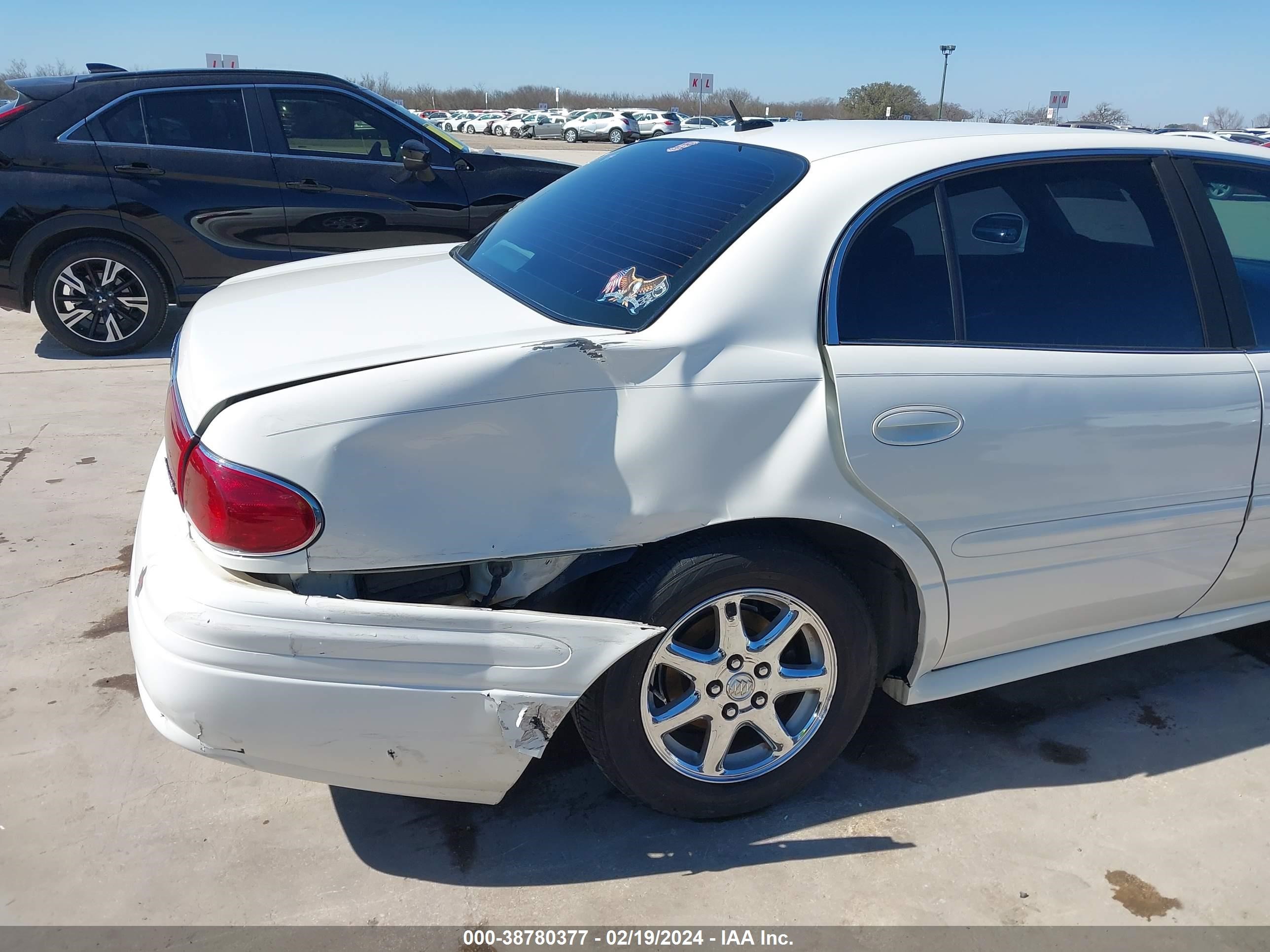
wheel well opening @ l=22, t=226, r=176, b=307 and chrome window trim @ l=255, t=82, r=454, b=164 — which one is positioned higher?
chrome window trim @ l=255, t=82, r=454, b=164

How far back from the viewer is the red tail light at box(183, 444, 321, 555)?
197 cm

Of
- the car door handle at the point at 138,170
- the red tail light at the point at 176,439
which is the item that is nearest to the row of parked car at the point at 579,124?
the car door handle at the point at 138,170

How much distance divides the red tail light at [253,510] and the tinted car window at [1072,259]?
5.22 feet

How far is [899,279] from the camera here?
243cm

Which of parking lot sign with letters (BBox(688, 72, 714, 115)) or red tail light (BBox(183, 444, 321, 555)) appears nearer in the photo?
red tail light (BBox(183, 444, 321, 555))

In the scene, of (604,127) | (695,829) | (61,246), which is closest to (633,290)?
(695,829)

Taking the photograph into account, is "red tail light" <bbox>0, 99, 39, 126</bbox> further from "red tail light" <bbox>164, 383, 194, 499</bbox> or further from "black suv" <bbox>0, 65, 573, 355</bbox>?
"red tail light" <bbox>164, 383, 194, 499</bbox>

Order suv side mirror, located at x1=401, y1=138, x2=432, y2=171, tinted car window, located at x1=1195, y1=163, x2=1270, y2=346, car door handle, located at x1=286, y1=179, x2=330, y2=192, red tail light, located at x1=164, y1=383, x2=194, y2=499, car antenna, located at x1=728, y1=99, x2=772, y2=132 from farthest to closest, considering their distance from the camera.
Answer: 1. car door handle, located at x1=286, y1=179, x2=330, y2=192
2. suv side mirror, located at x1=401, y1=138, x2=432, y2=171
3. car antenna, located at x1=728, y1=99, x2=772, y2=132
4. tinted car window, located at x1=1195, y1=163, x2=1270, y2=346
5. red tail light, located at x1=164, y1=383, x2=194, y2=499

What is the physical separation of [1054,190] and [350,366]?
1.87 meters

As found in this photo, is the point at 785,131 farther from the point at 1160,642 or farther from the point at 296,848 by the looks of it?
the point at 296,848

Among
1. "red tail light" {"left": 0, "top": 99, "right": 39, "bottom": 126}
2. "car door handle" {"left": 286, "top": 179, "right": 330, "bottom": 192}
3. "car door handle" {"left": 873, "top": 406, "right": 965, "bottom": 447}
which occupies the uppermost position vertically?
"red tail light" {"left": 0, "top": 99, "right": 39, "bottom": 126}

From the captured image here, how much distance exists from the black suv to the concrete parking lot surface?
394cm

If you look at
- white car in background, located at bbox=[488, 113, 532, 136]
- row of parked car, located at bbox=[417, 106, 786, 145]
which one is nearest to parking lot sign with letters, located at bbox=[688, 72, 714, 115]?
row of parked car, located at bbox=[417, 106, 786, 145]

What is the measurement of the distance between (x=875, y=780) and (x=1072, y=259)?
1.48 metres
